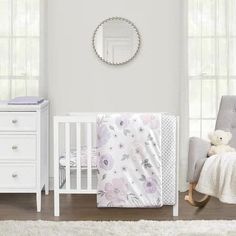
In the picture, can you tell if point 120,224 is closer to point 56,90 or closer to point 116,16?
point 56,90

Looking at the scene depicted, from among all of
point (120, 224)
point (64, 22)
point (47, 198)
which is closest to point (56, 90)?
point (64, 22)

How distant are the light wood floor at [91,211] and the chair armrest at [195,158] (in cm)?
29

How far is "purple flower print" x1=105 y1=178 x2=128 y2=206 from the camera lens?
153 inches

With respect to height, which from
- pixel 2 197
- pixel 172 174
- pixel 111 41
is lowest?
pixel 2 197

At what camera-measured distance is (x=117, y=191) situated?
12.8 ft

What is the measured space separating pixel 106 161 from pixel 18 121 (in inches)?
31.5

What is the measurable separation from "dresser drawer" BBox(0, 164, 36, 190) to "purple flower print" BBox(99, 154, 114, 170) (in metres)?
0.63

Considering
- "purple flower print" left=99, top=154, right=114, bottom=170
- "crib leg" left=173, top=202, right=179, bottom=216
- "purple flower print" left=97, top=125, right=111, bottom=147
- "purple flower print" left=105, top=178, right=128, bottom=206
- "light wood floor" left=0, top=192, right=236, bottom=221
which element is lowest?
"light wood floor" left=0, top=192, right=236, bottom=221

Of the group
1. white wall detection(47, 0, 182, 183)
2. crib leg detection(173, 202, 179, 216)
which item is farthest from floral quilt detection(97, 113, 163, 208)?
white wall detection(47, 0, 182, 183)

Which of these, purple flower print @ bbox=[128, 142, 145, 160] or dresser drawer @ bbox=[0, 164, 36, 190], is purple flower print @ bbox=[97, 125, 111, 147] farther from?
dresser drawer @ bbox=[0, 164, 36, 190]

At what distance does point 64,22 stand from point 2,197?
164 centimetres

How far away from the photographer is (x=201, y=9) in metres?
4.98

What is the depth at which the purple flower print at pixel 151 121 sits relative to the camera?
3834mm

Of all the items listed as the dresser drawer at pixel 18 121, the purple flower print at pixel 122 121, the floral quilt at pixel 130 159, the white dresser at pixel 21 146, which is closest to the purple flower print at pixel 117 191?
the floral quilt at pixel 130 159
